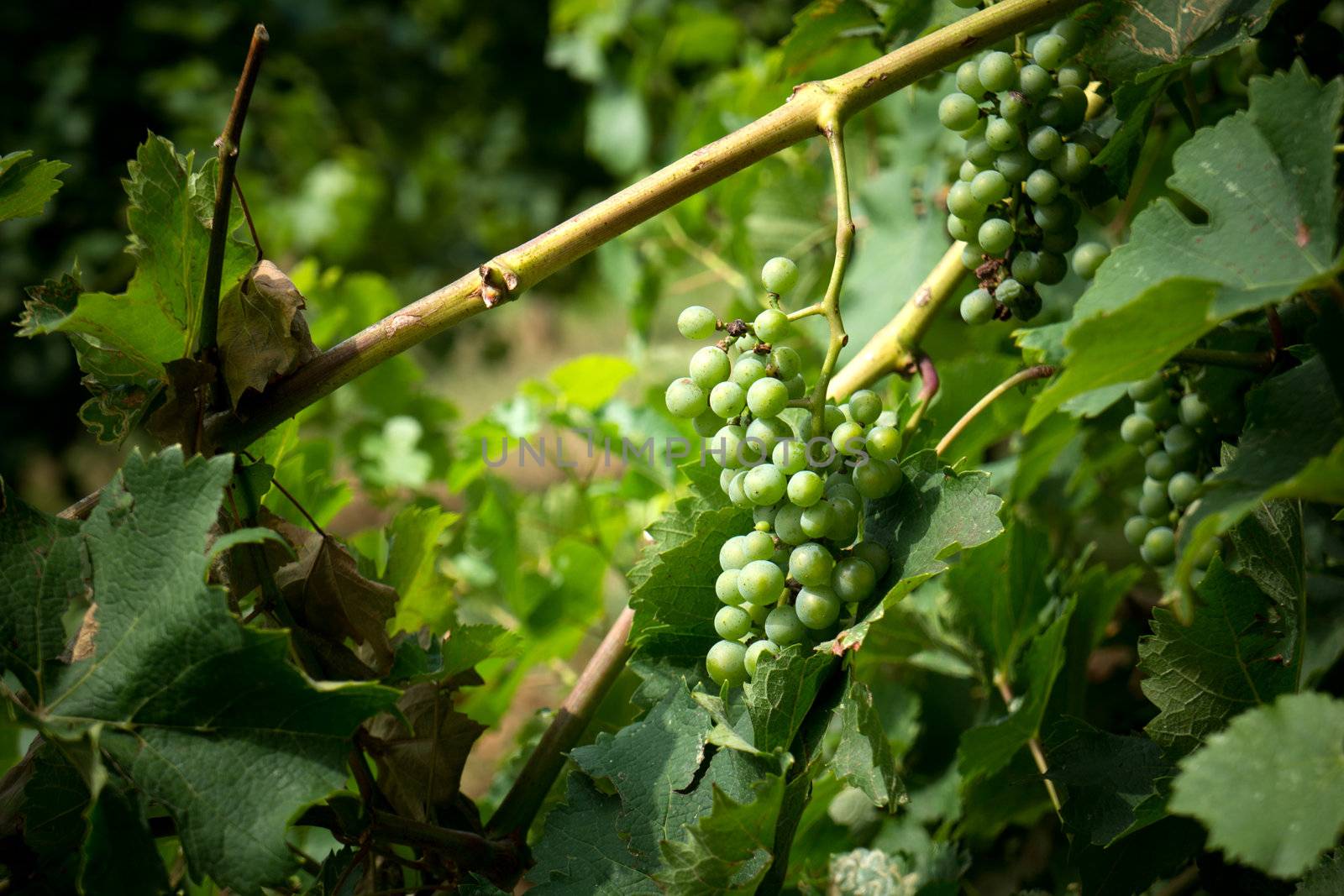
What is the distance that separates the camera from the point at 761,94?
3.43 ft

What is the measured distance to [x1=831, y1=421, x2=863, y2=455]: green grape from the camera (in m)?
0.47

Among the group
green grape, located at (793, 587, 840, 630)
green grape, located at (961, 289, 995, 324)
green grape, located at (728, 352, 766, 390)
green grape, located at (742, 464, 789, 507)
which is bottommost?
green grape, located at (793, 587, 840, 630)

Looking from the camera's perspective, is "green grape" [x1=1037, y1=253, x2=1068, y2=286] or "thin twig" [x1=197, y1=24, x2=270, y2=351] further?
"green grape" [x1=1037, y1=253, x2=1068, y2=286]

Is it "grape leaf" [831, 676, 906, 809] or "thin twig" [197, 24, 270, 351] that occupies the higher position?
"thin twig" [197, 24, 270, 351]

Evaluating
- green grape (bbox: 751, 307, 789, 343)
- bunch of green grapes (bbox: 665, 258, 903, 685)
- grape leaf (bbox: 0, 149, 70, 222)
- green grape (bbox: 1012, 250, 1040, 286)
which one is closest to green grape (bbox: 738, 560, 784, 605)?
bunch of green grapes (bbox: 665, 258, 903, 685)

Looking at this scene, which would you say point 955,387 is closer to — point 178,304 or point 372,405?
point 178,304

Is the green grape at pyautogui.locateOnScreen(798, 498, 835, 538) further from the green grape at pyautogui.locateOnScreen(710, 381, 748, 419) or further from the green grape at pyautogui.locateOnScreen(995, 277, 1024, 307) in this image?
the green grape at pyautogui.locateOnScreen(995, 277, 1024, 307)

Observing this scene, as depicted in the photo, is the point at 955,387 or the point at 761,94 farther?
the point at 761,94

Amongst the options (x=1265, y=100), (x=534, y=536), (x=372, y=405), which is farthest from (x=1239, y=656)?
(x=372, y=405)

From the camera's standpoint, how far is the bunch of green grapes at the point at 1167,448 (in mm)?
570

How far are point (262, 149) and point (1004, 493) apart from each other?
7.16 feet

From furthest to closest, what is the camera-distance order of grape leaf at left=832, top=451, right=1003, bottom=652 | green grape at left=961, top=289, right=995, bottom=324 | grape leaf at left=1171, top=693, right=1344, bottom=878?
green grape at left=961, top=289, right=995, bottom=324, grape leaf at left=832, top=451, right=1003, bottom=652, grape leaf at left=1171, top=693, right=1344, bottom=878

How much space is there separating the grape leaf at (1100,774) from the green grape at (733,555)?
17 centimetres

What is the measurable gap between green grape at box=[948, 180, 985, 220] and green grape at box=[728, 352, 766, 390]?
0.48 feet
